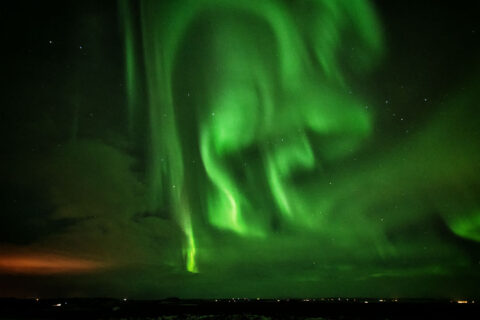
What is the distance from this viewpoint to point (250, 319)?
27.8m

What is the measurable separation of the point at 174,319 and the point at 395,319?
22086 mm

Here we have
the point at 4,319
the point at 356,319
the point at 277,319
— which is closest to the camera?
the point at 4,319

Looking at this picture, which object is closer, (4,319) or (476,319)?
(4,319)

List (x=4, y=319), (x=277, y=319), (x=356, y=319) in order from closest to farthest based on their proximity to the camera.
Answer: (x=4, y=319) < (x=277, y=319) < (x=356, y=319)

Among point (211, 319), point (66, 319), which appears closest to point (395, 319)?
point (211, 319)

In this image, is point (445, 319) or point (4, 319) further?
point (445, 319)

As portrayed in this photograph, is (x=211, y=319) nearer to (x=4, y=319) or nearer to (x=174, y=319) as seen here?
(x=174, y=319)

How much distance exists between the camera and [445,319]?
31781 millimetres

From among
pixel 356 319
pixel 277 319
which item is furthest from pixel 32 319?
pixel 356 319

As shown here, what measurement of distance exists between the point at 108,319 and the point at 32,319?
6429mm

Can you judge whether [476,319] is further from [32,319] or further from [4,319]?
[4,319]

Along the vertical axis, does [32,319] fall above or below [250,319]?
above

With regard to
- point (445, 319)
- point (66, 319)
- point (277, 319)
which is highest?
point (66, 319)

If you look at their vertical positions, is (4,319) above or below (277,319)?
above
